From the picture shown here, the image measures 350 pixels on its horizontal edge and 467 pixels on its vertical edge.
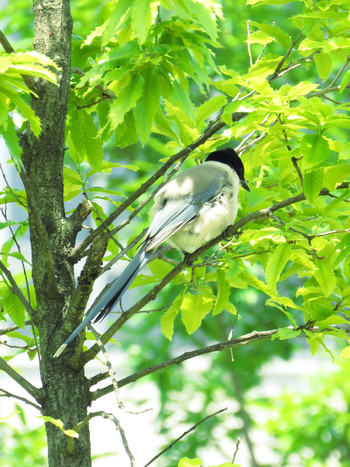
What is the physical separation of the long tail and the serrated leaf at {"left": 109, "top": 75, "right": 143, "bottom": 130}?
0.54 meters

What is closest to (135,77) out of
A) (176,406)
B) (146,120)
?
(146,120)

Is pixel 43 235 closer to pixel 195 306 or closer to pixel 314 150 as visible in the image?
pixel 195 306

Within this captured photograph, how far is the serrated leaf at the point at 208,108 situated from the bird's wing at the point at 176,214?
1.23ft

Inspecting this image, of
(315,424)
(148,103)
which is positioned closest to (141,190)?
(148,103)

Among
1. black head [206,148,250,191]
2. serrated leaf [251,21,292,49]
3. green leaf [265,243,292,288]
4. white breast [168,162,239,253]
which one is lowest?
green leaf [265,243,292,288]

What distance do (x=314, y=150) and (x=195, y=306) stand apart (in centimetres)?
72

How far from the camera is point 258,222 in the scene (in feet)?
7.10

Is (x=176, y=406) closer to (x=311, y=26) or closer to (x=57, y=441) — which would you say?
(x=57, y=441)

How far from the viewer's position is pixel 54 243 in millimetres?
2072

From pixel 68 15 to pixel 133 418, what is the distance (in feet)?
21.5

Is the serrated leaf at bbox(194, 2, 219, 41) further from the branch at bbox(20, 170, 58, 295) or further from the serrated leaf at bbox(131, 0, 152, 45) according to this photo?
the branch at bbox(20, 170, 58, 295)

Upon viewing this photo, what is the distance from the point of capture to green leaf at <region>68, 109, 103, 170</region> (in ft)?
7.04

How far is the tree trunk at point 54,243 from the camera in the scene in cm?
192

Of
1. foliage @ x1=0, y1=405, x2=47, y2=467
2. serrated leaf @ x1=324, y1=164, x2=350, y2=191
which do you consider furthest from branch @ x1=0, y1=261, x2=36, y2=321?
foliage @ x1=0, y1=405, x2=47, y2=467
